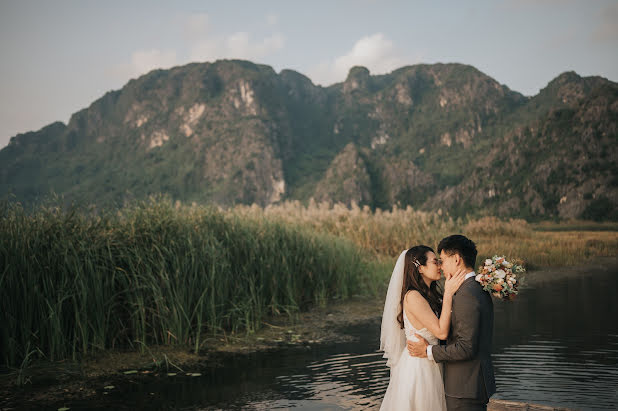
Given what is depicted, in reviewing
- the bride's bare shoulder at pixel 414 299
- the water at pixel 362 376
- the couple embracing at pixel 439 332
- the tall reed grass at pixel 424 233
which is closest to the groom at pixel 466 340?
the couple embracing at pixel 439 332

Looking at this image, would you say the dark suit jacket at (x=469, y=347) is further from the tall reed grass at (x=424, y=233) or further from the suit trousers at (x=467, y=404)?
the tall reed grass at (x=424, y=233)

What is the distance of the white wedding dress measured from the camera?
3525 millimetres

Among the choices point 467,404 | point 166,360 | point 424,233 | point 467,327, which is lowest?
point 166,360

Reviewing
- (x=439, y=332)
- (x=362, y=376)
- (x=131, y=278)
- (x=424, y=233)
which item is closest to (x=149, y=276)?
(x=131, y=278)

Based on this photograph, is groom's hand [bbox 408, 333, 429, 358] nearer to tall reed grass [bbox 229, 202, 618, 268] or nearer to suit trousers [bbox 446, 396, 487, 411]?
suit trousers [bbox 446, 396, 487, 411]

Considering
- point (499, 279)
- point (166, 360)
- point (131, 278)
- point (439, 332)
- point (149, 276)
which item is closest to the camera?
point (499, 279)

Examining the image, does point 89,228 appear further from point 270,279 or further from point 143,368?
point 270,279

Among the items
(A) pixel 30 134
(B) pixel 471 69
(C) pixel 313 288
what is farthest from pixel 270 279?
(A) pixel 30 134

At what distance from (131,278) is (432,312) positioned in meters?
5.01

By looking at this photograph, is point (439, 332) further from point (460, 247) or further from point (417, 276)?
point (460, 247)

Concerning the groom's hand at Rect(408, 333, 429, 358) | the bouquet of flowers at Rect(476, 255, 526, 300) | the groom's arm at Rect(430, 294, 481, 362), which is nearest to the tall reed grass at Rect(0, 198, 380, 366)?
the groom's hand at Rect(408, 333, 429, 358)

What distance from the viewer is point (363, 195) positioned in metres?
92.4

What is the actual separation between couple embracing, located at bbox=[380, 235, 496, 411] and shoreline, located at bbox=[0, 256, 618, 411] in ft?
2.53

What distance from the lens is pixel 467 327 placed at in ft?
10.1
